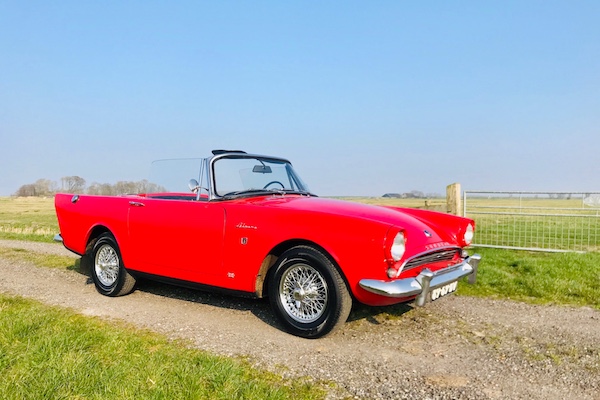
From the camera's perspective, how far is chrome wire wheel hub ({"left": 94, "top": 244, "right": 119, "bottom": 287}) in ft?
18.0

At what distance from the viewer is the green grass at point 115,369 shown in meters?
2.65

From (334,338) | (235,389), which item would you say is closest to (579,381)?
(334,338)

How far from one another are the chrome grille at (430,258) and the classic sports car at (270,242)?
0.05 ft

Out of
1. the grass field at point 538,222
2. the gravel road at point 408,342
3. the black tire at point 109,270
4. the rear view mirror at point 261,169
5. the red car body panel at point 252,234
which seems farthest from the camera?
the grass field at point 538,222

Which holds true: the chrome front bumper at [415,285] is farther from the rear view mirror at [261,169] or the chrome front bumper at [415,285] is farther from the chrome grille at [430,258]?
the rear view mirror at [261,169]

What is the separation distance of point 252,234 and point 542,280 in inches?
161

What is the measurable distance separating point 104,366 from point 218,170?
8.02 feet

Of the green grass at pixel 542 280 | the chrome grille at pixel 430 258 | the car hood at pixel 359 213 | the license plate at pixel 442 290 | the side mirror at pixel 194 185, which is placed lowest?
the green grass at pixel 542 280

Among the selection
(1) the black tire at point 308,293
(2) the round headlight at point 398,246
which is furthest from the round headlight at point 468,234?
(1) the black tire at point 308,293

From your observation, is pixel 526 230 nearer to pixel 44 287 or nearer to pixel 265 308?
pixel 265 308

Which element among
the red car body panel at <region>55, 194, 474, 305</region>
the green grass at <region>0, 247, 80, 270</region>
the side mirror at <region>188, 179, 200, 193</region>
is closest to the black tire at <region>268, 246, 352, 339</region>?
the red car body panel at <region>55, 194, 474, 305</region>

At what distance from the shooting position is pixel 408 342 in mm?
3814

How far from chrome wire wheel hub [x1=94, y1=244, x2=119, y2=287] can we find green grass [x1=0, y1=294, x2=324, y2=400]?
1.62 meters

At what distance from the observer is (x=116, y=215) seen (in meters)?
5.43
